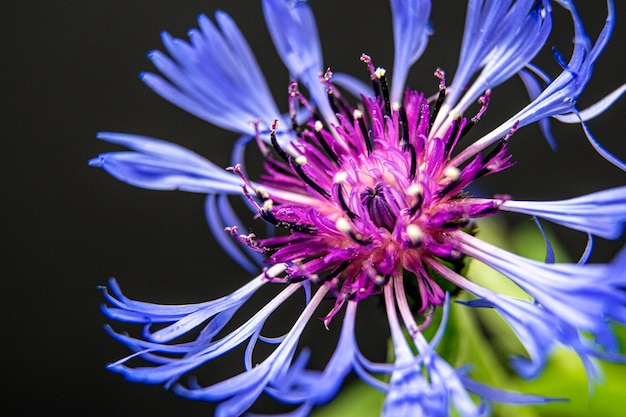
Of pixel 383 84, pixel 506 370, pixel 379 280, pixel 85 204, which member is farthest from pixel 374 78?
pixel 85 204

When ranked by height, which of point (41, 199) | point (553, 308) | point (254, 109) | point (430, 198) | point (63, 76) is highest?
point (63, 76)

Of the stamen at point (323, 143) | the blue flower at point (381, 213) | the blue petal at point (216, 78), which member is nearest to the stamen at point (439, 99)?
the blue flower at point (381, 213)

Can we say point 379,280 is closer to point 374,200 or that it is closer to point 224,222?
point 374,200

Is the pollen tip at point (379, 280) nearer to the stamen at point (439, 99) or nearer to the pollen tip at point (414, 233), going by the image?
the pollen tip at point (414, 233)

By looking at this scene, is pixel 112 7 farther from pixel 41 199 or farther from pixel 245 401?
pixel 245 401

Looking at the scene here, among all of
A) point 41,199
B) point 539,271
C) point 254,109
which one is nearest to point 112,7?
point 41,199

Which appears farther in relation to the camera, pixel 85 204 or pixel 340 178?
pixel 85 204

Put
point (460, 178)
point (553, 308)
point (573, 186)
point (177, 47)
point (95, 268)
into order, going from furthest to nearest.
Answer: point (95, 268) → point (573, 186) → point (177, 47) → point (460, 178) → point (553, 308)
